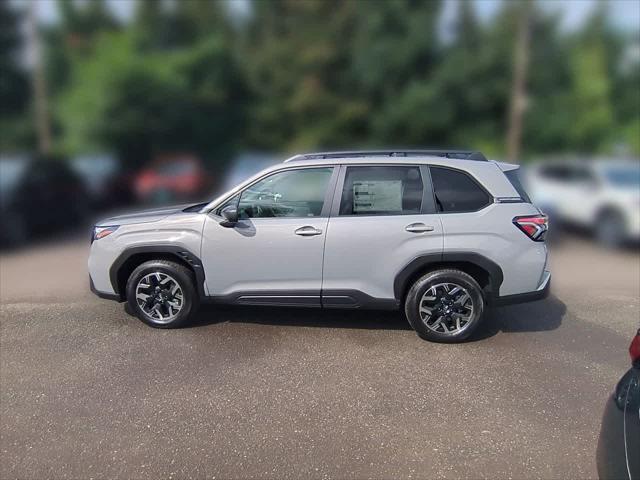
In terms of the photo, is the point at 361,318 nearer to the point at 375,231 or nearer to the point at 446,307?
the point at 446,307

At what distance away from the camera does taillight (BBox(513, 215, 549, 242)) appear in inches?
167

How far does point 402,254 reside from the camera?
4297 millimetres

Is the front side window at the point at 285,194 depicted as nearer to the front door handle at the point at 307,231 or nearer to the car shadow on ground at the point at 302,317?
the front door handle at the point at 307,231

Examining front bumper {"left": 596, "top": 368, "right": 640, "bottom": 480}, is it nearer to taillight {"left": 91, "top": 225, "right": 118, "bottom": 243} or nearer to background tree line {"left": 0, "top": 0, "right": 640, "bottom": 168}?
taillight {"left": 91, "top": 225, "right": 118, "bottom": 243}

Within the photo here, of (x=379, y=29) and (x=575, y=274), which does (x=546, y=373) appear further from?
(x=379, y=29)

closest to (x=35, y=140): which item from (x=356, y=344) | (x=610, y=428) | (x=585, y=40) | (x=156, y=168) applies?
(x=156, y=168)

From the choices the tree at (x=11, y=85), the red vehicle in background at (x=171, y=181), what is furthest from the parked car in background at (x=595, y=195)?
the tree at (x=11, y=85)

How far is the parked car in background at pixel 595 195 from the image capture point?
8.16 metres

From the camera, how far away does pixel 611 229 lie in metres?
8.42

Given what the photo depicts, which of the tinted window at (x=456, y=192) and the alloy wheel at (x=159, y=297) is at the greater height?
the tinted window at (x=456, y=192)

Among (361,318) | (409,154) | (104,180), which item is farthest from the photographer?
(104,180)

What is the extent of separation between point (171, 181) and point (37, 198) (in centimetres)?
360

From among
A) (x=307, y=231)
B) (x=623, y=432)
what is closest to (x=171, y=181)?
(x=307, y=231)

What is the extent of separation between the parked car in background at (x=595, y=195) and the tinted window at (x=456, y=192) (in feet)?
16.5
